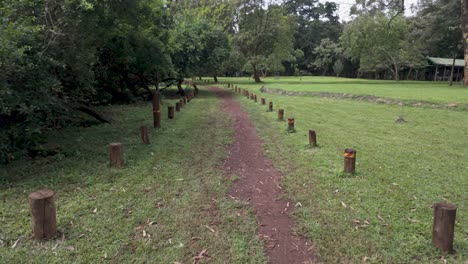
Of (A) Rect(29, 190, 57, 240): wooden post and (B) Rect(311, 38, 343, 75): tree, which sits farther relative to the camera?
(B) Rect(311, 38, 343, 75): tree

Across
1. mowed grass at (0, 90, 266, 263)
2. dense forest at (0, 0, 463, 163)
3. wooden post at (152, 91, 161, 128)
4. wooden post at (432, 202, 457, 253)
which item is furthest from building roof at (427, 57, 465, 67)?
wooden post at (432, 202, 457, 253)

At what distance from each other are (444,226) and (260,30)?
124ft

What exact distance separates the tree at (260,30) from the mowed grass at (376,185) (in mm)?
29274

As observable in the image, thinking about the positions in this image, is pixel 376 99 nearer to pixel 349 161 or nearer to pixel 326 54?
pixel 349 161

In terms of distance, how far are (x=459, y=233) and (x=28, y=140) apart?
7932 millimetres

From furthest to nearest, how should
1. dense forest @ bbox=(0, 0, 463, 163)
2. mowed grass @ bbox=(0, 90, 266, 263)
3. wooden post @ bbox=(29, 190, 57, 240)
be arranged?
dense forest @ bbox=(0, 0, 463, 163), wooden post @ bbox=(29, 190, 57, 240), mowed grass @ bbox=(0, 90, 266, 263)

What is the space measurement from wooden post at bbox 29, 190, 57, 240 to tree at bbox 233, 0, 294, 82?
3731 cm

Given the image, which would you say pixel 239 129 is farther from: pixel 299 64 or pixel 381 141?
pixel 299 64

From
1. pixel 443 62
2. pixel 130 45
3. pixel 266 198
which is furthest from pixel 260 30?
pixel 266 198

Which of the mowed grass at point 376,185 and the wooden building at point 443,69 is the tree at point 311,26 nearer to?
the wooden building at point 443,69

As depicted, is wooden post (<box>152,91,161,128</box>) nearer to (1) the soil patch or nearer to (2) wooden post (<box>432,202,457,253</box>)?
(2) wooden post (<box>432,202,457,253</box>)

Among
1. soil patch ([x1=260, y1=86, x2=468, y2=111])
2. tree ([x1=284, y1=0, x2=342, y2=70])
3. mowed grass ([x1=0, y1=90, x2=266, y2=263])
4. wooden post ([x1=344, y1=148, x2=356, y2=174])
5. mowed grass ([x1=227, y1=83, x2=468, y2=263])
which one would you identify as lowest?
mowed grass ([x1=0, y1=90, x2=266, y2=263])

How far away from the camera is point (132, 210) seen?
487 cm

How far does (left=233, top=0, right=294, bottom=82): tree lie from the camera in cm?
3878
